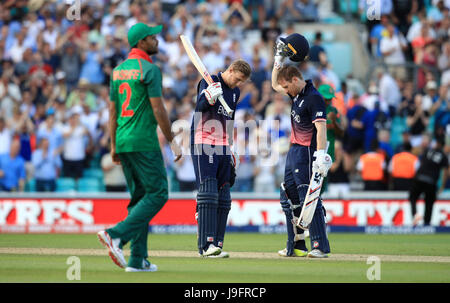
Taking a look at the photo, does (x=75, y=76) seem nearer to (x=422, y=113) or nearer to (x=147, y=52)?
(x=422, y=113)

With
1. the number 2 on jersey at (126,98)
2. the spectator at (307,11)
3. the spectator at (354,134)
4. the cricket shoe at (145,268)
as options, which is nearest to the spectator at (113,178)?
the spectator at (354,134)

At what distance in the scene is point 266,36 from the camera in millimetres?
24062

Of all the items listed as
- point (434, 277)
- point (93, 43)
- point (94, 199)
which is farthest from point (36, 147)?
point (434, 277)

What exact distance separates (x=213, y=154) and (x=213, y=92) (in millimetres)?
813

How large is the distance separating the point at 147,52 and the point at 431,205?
37.7 ft

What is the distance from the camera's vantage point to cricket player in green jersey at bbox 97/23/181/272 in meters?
9.68

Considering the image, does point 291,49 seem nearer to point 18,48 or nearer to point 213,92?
point 213,92

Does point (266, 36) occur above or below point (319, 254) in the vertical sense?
above

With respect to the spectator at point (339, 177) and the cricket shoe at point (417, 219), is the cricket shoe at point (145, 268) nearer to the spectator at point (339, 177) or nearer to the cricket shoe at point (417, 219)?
the spectator at point (339, 177)

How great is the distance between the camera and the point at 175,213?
20016 mm

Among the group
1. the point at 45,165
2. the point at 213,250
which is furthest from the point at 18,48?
the point at 213,250

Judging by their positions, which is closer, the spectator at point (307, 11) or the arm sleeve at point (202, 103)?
the arm sleeve at point (202, 103)

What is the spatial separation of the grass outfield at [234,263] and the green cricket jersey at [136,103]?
1443mm

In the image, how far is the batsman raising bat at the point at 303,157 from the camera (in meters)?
11.7
